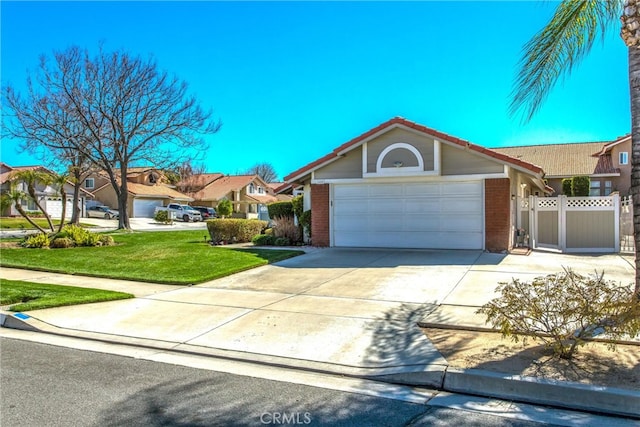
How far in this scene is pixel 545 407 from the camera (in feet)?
13.9

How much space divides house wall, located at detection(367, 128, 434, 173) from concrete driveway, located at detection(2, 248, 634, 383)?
371 centimetres

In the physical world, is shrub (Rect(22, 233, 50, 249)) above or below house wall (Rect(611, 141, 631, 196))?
below

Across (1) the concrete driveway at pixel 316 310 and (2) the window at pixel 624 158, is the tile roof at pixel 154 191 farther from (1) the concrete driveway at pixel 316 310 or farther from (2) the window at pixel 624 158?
(2) the window at pixel 624 158

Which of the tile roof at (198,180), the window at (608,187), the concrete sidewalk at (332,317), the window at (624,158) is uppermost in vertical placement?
the tile roof at (198,180)

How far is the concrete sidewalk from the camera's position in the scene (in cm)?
480

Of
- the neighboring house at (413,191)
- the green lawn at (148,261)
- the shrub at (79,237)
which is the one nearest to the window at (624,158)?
the neighboring house at (413,191)

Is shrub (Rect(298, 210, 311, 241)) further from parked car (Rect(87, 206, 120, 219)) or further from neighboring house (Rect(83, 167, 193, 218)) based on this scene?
parked car (Rect(87, 206, 120, 219))

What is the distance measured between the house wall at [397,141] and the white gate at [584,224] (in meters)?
4.62

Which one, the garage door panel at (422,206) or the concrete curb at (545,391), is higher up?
the garage door panel at (422,206)

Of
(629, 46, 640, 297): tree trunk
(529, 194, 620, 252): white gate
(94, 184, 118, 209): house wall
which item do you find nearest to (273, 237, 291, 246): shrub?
(529, 194, 620, 252): white gate

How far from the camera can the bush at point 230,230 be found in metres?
18.6

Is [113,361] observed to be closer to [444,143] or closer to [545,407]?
[545,407]

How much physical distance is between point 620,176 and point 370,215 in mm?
28526

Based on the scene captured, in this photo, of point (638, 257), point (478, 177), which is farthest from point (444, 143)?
point (638, 257)
